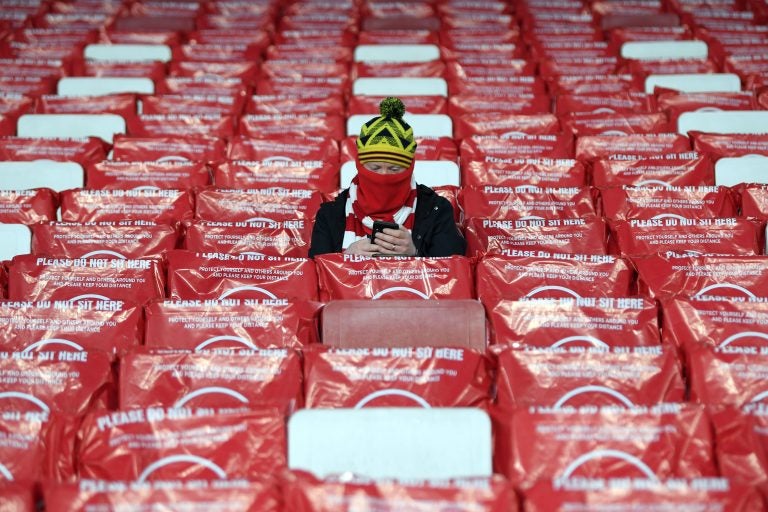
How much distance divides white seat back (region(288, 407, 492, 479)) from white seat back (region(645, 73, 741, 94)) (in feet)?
8.87

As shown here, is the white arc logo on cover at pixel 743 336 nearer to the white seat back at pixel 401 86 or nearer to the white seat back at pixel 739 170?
the white seat back at pixel 739 170

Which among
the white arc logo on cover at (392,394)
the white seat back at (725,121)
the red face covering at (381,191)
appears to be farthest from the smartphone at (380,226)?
the white seat back at (725,121)

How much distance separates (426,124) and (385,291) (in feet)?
4.56

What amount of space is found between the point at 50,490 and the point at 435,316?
3.06ft

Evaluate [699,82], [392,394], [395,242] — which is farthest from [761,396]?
[699,82]

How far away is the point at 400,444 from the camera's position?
1687 mm

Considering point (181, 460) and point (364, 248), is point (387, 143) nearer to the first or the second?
point (364, 248)

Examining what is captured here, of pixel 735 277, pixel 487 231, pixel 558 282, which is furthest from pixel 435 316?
pixel 735 277

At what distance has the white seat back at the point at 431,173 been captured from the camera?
3.20m

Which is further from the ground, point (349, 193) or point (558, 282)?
point (349, 193)

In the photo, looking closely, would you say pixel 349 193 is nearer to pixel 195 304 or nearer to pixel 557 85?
pixel 195 304

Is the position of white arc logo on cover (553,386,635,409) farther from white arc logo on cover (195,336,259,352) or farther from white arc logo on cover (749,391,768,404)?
white arc logo on cover (195,336,259,352)

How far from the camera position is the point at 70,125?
3.65m

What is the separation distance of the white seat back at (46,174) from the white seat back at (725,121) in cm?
224
